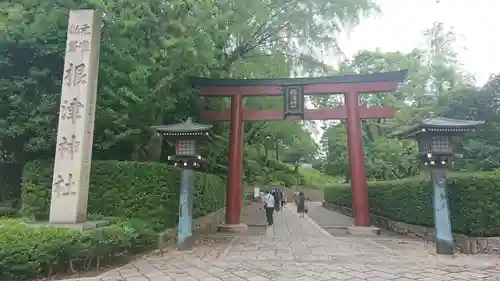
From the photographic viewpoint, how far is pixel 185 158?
10664mm

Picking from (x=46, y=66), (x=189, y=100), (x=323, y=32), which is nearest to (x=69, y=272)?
(x=46, y=66)

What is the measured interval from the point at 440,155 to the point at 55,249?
9.35 meters

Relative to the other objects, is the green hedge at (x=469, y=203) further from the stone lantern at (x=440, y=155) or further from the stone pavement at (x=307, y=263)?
the stone pavement at (x=307, y=263)

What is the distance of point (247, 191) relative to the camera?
40.5m

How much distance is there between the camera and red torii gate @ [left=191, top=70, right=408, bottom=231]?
1427 centimetres

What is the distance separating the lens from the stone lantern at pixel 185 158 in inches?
412

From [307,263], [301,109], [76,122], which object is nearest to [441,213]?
Answer: [307,263]

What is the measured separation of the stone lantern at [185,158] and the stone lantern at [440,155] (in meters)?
6.08

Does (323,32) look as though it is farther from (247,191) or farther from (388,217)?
(247,191)

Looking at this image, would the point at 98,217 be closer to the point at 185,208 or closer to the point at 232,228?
the point at 185,208

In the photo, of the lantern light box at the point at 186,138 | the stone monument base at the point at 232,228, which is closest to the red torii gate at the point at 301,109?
the stone monument base at the point at 232,228

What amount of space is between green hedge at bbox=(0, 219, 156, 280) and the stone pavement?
496 mm

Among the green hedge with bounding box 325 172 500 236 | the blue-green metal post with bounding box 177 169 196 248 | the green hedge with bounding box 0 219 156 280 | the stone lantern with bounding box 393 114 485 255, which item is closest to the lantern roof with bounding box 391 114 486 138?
the stone lantern with bounding box 393 114 485 255

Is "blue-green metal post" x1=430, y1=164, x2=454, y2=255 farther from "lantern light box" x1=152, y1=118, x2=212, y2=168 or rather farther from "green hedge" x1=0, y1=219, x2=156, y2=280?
→ "green hedge" x1=0, y1=219, x2=156, y2=280
